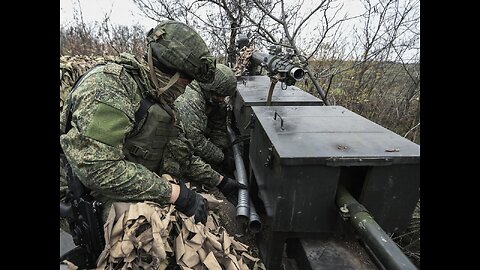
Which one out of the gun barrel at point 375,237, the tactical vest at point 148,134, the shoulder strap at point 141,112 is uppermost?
the shoulder strap at point 141,112

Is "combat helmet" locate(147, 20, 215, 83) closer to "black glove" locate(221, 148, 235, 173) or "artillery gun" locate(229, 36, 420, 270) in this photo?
"artillery gun" locate(229, 36, 420, 270)

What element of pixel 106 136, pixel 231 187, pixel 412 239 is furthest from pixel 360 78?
pixel 106 136

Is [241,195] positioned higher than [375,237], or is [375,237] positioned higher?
[375,237]

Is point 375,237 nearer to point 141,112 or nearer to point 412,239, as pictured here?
point 141,112

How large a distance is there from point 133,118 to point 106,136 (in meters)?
0.20

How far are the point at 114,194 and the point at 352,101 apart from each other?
Answer: 7.05m

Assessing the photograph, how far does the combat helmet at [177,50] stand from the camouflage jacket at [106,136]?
24 centimetres

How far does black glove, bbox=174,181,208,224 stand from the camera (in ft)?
6.97

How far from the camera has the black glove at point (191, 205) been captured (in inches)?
83.7

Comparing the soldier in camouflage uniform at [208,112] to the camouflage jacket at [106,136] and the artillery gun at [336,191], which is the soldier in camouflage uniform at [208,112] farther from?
the camouflage jacket at [106,136]

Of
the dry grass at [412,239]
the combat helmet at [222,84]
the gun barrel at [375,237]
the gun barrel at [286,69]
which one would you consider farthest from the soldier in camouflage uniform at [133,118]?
the dry grass at [412,239]

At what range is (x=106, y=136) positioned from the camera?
5.92 ft

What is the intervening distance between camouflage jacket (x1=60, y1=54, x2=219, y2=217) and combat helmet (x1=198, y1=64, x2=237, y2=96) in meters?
2.20

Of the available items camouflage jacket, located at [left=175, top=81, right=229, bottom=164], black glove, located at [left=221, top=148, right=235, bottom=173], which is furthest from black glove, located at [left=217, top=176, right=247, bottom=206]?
black glove, located at [left=221, top=148, right=235, bottom=173]
